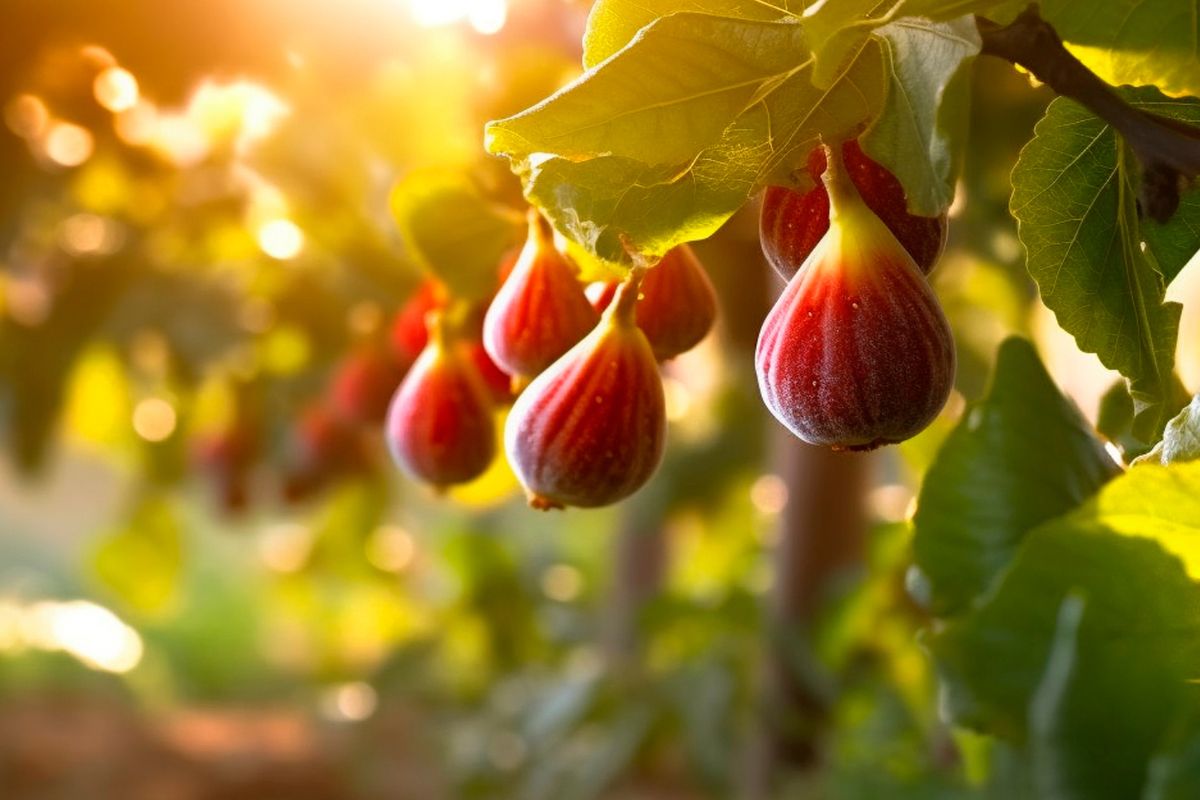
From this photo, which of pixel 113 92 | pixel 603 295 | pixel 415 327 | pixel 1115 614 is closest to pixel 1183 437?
pixel 1115 614

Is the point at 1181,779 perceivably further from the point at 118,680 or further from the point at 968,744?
the point at 118,680

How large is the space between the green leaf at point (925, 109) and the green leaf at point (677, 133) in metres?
0.01

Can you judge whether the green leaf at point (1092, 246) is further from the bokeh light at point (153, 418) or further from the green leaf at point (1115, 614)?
the bokeh light at point (153, 418)

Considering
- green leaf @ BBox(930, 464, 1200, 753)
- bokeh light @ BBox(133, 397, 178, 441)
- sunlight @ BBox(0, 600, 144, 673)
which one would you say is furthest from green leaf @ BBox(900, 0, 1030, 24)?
sunlight @ BBox(0, 600, 144, 673)

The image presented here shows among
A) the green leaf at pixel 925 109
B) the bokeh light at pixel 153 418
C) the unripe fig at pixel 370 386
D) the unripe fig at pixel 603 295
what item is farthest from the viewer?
the bokeh light at pixel 153 418

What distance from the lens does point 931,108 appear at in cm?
25

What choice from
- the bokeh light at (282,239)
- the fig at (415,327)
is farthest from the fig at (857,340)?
the bokeh light at (282,239)

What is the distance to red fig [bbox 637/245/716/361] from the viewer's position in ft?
1.11

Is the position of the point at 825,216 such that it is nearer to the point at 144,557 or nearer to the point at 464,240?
the point at 464,240

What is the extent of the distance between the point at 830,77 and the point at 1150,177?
0.08m

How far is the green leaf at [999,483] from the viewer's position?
1.16 feet

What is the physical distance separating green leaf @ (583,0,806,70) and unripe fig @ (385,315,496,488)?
0.15 meters

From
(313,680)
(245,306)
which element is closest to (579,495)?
(245,306)

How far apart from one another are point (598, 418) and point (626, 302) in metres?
0.03
